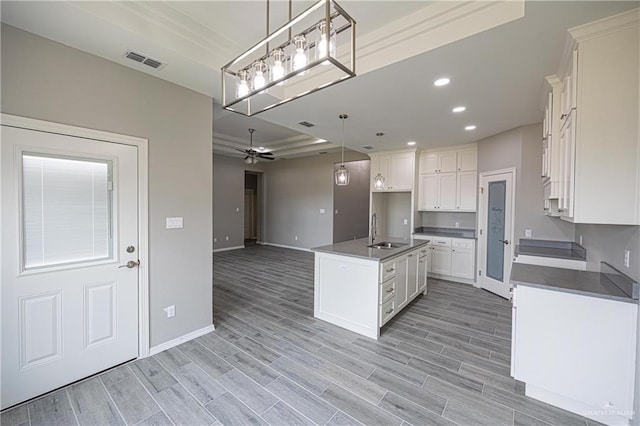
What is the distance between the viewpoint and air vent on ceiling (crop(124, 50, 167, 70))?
7.44 feet

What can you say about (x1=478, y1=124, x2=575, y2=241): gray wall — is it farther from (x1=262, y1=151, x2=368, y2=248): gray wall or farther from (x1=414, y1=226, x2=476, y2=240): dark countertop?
(x1=262, y1=151, x2=368, y2=248): gray wall

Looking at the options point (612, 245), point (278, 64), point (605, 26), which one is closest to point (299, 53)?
point (278, 64)

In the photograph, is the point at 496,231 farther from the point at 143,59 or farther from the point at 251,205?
the point at 251,205

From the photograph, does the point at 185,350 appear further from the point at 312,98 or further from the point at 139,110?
the point at 312,98

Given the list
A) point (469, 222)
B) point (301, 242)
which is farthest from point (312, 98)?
point (301, 242)

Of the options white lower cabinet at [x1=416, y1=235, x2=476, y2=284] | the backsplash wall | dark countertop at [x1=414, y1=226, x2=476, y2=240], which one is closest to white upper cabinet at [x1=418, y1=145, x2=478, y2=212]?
dark countertop at [x1=414, y1=226, x2=476, y2=240]

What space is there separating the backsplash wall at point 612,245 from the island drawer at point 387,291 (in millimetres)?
1923

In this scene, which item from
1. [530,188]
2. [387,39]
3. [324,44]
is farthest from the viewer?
[530,188]

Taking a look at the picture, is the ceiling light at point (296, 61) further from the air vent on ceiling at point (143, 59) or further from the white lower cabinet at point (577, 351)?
the white lower cabinet at point (577, 351)

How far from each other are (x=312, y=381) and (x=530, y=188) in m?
4.12

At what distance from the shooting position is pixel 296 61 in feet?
4.55

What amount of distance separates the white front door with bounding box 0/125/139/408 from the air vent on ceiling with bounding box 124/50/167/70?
2.50 feet

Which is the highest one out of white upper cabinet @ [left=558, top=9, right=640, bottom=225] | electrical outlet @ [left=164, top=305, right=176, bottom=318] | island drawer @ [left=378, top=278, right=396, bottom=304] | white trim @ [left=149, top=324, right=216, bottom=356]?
white upper cabinet @ [left=558, top=9, right=640, bottom=225]

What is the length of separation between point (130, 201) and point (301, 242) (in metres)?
6.21
